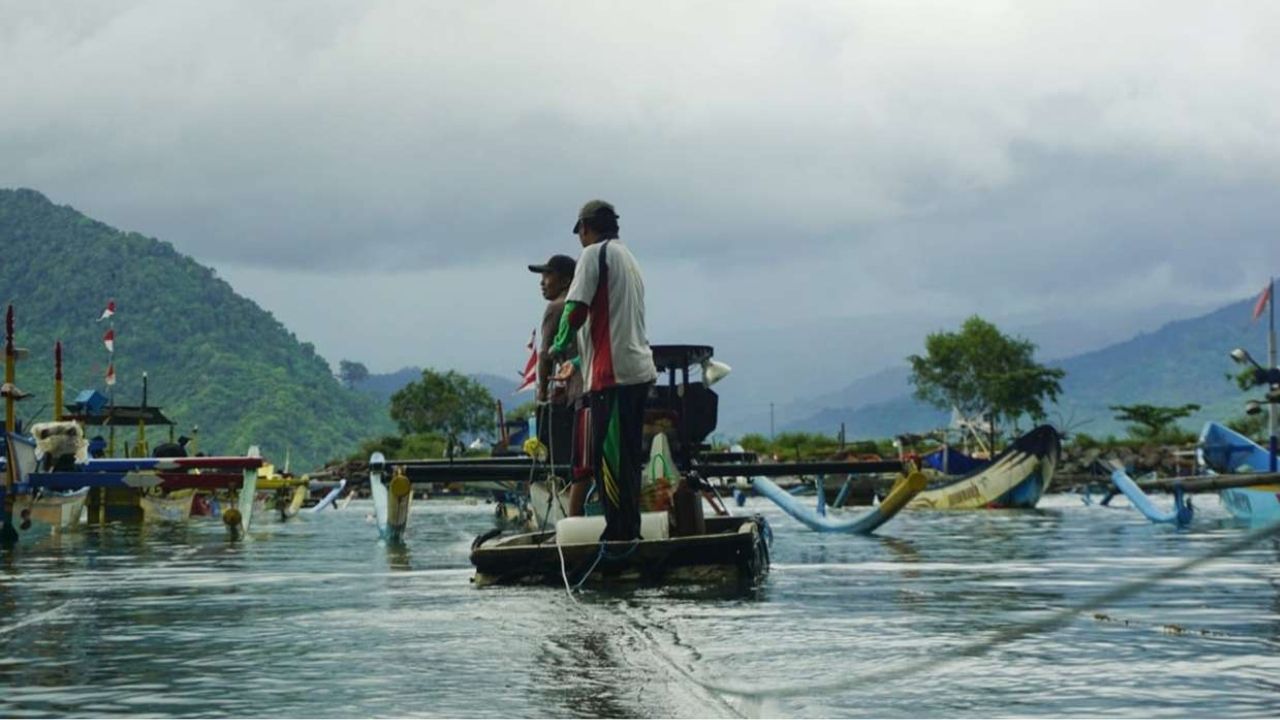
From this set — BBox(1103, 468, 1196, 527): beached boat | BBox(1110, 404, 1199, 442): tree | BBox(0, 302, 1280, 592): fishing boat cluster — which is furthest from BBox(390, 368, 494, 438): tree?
BBox(1103, 468, 1196, 527): beached boat

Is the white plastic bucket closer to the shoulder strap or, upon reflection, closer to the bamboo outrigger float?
the shoulder strap

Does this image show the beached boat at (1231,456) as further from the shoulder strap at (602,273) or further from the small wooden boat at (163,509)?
the shoulder strap at (602,273)

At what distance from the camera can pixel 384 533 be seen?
948 inches

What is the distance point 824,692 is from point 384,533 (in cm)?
1848

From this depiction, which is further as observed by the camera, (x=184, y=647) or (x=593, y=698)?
(x=184, y=647)

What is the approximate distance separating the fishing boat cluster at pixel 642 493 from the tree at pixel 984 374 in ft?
303

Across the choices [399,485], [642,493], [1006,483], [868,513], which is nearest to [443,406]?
[1006,483]

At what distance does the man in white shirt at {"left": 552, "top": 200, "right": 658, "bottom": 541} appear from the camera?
1163 centimetres

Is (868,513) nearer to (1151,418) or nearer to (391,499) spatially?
(391,499)

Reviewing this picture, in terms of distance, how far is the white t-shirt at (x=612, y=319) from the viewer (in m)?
11.7

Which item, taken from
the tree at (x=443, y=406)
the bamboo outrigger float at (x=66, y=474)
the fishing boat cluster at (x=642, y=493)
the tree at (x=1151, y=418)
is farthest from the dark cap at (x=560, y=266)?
the tree at (x=443, y=406)

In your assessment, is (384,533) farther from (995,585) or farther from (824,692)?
(824,692)

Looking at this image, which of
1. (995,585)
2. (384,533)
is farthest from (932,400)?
(995,585)

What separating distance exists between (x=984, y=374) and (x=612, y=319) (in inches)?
5369
